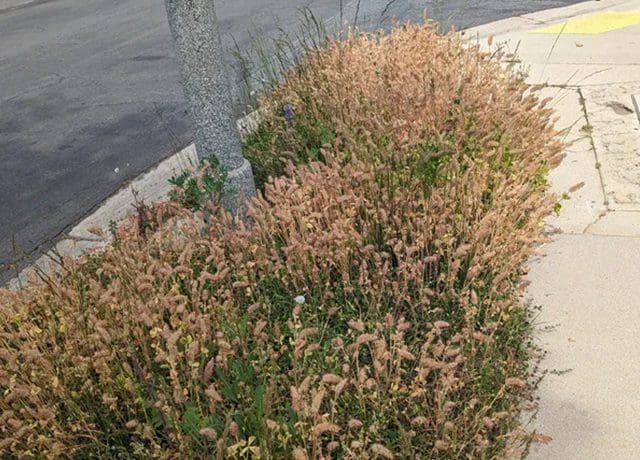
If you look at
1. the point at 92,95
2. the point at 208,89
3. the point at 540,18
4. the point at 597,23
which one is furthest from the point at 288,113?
the point at 540,18

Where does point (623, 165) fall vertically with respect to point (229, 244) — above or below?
below

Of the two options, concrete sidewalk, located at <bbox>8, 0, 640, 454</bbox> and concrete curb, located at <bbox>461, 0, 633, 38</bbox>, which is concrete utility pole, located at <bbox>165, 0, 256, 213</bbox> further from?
concrete curb, located at <bbox>461, 0, 633, 38</bbox>

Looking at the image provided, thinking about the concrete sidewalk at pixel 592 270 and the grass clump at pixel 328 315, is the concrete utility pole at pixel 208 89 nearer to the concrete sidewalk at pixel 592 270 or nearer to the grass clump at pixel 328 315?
the grass clump at pixel 328 315

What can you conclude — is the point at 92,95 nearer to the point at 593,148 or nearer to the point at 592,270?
the point at 593,148

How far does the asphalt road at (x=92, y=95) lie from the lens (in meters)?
5.84

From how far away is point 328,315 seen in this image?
3203 mm

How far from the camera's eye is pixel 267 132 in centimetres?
533

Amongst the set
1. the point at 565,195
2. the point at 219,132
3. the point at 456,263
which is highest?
the point at 219,132

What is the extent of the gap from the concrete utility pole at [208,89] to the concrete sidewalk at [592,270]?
1.82 meters

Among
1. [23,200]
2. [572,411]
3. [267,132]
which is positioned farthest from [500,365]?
[23,200]

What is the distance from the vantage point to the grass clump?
8.43 ft

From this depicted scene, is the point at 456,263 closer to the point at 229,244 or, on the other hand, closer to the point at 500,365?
the point at 500,365

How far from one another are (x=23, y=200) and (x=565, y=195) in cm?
438

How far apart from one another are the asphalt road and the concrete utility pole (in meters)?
1.25
